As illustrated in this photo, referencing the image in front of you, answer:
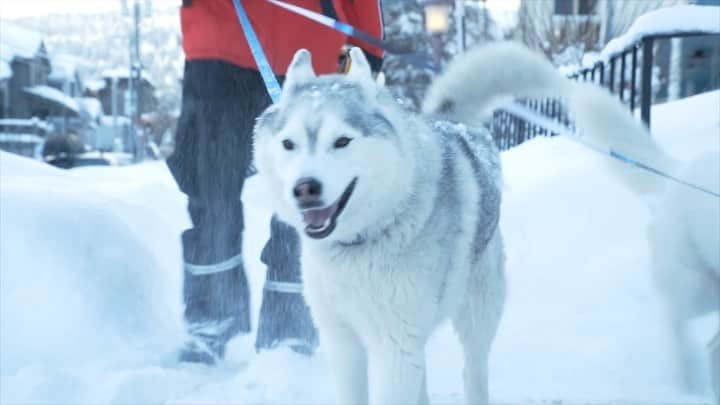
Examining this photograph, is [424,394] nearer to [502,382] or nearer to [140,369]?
[502,382]

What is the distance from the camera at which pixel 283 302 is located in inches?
123

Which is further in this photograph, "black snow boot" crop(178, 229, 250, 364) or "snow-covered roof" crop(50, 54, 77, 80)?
"snow-covered roof" crop(50, 54, 77, 80)

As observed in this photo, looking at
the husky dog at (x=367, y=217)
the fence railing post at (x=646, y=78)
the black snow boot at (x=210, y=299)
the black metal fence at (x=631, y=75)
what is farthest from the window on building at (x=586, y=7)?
the husky dog at (x=367, y=217)

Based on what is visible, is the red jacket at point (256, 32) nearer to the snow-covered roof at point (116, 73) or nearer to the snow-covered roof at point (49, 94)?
the snow-covered roof at point (49, 94)

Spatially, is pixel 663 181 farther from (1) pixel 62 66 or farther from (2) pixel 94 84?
(2) pixel 94 84

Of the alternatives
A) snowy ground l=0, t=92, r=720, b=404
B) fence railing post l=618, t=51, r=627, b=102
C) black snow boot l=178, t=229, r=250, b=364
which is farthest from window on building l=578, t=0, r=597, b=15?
black snow boot l=178, t=229, r=250, b=364

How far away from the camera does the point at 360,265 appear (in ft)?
6.35

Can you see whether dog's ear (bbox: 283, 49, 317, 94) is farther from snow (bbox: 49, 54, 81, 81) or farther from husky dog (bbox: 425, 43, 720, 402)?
snow (bbox: 49, 54, 81, 81)

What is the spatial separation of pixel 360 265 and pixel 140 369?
125cm

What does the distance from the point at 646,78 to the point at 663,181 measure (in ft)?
5.05

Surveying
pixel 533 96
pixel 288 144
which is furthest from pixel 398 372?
pixel 533 96

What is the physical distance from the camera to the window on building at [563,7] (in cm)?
969

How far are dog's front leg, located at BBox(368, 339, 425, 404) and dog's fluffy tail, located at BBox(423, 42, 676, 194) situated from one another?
1.16m

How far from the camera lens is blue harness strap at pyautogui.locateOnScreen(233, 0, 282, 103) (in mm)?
2346
